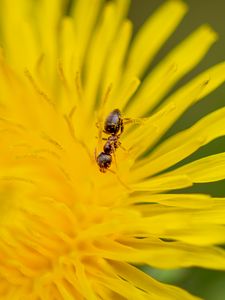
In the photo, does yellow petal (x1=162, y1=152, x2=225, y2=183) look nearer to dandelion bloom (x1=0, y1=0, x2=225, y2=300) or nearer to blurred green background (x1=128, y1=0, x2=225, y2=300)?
dandelion bloom (x1=0, y1=0, x2=225, y2=300)

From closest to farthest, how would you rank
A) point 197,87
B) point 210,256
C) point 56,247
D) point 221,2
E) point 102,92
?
point 210,256, point 56,247, point 197,87, point 102,92, point 221,2

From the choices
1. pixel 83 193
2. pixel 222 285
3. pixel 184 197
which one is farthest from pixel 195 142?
pixel 222 285

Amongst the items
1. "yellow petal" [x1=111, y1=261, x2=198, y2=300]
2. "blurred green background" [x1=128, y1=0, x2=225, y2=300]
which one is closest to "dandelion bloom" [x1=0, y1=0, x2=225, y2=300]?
"yellow petal" [x1=111, y1=261, x2=198, y2=300]

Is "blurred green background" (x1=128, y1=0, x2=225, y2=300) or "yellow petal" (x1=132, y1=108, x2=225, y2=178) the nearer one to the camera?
"yellow petal" (x1=132, y1=108, x2=225, y2=178)

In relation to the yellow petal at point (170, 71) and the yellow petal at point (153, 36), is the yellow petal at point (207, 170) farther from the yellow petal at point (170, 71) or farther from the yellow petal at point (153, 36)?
the yellow petal at point (153, 36)

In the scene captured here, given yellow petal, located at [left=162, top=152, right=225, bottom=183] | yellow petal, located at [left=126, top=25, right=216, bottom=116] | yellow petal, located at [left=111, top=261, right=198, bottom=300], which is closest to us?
yellow petal, located at [left=111, top=261, right=198, bottom=300]

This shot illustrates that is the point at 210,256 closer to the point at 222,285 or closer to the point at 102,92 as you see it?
the point at 222,285

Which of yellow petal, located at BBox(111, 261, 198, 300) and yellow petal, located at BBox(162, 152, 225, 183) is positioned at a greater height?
yellow petal, located at BBox(162, 152, 225, 183)

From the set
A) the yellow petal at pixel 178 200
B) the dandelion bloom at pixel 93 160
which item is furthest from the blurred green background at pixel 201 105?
the yellow petal at pixel 178 200
